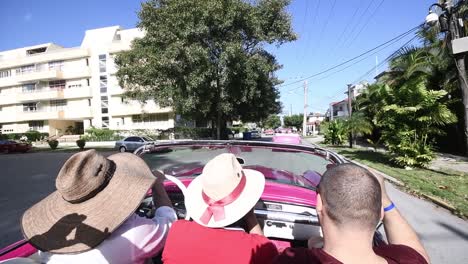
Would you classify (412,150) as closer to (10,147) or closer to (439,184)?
(439,184)

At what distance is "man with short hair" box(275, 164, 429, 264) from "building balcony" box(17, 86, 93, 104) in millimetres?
50238

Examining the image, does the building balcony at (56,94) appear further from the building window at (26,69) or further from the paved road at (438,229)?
the paved road at (438,229)

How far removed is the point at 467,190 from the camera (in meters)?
8.41

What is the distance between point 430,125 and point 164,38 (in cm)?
1487

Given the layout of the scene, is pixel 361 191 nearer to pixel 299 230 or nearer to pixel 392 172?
pixel 299 230

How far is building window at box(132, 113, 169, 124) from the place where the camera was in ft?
147

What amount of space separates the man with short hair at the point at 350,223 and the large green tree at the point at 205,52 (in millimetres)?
18639

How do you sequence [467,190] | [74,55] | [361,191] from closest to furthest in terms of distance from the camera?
[361,191]
[467,190]
[74,55]

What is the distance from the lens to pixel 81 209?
6.17ft

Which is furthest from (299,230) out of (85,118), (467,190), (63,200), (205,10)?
(85,118)

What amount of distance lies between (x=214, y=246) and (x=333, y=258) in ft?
2.18

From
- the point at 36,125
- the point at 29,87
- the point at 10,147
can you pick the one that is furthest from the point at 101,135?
the point at 29,87

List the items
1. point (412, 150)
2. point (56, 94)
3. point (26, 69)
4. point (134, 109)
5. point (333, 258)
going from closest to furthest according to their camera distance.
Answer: point (333, 258), point (412, 150), point (134, 109), point (56, 94), point (26, 69)

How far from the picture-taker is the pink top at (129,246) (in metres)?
1.79
